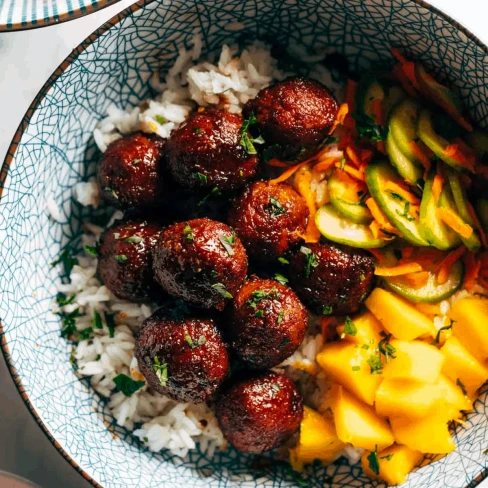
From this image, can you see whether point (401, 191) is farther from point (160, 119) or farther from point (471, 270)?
point (160, 119)

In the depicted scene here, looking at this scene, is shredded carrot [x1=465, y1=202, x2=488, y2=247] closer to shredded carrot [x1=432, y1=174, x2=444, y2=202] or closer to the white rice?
shredded carrot [x1=432, y1=174, x2=444, y2=202]

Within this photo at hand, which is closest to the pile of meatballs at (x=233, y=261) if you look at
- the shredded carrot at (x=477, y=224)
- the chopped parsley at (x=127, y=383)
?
the chopped parsley at (x=127, y=383)

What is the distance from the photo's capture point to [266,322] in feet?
7.98

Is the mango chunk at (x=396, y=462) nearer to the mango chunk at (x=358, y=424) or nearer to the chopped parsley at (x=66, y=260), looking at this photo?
the mango chunk at (x=358, y=424)

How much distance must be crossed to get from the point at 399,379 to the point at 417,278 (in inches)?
15.5

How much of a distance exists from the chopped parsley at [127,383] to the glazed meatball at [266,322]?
518 millimetres

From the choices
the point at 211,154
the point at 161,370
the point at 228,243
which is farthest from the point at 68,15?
the point at 161,370

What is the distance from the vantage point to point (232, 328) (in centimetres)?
252

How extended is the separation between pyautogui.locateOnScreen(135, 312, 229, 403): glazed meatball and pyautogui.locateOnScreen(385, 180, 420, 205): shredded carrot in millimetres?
862

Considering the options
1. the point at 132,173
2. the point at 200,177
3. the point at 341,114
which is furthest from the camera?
the point at 341,114

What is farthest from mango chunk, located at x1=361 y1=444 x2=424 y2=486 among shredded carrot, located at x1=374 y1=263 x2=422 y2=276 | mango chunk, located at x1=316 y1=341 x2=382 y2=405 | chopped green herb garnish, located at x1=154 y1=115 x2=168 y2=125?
chopped green herb garnish, located at x1=154 y1=115 x2=168 y2=125

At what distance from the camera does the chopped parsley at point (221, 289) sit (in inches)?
92.2

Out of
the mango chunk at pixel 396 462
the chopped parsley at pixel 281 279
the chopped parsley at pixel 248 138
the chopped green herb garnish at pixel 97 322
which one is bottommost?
the mango chunk at pixel 396 462

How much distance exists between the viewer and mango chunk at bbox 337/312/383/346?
2658mm
